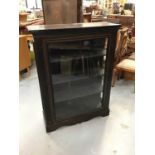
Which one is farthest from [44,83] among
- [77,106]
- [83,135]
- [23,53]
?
[23,53]

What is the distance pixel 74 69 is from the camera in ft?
6.84

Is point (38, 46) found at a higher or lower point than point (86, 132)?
higher

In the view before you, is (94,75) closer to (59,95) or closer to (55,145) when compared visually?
(59,95)

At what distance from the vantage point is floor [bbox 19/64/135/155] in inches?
72.6

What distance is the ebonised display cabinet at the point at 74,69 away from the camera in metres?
1.70

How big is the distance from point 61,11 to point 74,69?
748mm

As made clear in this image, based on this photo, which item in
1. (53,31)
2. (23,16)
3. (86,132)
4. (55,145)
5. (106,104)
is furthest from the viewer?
(23,16)

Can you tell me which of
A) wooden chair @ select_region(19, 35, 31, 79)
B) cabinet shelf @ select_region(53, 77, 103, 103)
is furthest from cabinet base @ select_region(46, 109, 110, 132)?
wooden chair @ select_region(19, 35, 31, 79)

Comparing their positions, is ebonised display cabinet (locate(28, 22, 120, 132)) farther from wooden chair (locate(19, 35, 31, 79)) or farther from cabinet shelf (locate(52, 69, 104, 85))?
wooden chair (locate(19, 35, 31, 79))

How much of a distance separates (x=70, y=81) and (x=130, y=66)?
119cm

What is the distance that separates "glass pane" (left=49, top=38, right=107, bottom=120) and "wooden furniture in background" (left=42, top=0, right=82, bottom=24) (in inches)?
21.5

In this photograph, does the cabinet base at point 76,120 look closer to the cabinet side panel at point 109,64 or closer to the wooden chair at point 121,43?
the cabinet side panel at point 109,64
